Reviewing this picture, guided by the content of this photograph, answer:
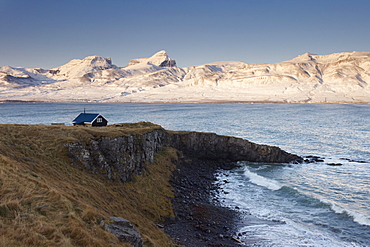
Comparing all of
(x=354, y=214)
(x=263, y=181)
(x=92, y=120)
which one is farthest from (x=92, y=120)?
(x=354, y=214)

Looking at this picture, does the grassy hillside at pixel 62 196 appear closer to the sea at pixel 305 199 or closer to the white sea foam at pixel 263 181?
the sea at pixel 305 199

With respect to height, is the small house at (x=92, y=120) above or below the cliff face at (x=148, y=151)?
above

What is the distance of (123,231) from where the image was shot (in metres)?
12.6

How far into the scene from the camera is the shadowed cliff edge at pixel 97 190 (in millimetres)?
10727

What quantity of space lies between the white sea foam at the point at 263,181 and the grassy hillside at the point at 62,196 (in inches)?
483

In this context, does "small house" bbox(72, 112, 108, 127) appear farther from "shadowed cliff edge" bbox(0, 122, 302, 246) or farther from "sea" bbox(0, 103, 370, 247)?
"sea" bbox(0, 103, 370, 247)

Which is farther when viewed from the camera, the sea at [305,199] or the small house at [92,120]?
the small house at [92,120]

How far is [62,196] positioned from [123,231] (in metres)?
3.56

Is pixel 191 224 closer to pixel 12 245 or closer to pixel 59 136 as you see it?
pixel 59 136

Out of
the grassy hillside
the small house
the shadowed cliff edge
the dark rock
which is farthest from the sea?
the small house

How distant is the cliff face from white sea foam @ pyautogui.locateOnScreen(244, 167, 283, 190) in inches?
257

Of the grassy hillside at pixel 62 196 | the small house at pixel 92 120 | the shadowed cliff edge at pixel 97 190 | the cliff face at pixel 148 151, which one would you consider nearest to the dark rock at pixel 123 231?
the shadowed cliff edge at pixel 97 190

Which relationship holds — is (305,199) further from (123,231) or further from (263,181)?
(123,231)

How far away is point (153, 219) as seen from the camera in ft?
71.1
